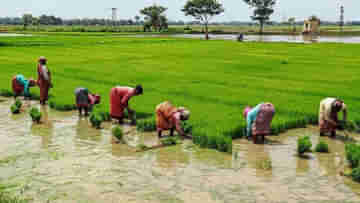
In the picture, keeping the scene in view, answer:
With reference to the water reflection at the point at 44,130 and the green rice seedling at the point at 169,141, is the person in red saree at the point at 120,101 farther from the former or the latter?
the green rice seedling at the point at 169,141

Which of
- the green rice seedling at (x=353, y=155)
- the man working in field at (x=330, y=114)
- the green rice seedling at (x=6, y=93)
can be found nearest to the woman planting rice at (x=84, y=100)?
the green rice seedling at (x=6, y=93)

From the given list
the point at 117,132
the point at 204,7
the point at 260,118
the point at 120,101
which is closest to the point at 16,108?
the point at 120,101

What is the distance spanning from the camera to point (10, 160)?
11148mm

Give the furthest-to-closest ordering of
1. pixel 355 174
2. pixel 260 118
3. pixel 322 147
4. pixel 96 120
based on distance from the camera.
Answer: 1. pixel 96 120
2. pixel 260 118
3. pixel 322 147
4. pixel 355 174

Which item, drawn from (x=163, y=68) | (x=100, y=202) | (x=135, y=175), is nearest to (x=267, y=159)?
(x=135, y=175)

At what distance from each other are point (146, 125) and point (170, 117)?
1.48 metres

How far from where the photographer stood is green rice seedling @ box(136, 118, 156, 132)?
555 inches

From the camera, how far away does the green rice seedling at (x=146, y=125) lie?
1410 centimetres

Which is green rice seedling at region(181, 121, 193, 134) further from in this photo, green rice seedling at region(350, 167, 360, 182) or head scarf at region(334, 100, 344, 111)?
green rice seedling at region(350, 167, 360, 182)

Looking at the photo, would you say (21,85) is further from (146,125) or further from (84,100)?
(146,125)

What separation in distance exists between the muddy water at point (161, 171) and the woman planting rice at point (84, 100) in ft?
7.97

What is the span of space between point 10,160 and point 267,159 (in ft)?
20.1

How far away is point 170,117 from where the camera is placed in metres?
12.9

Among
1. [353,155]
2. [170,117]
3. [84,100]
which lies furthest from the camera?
[84,100]
